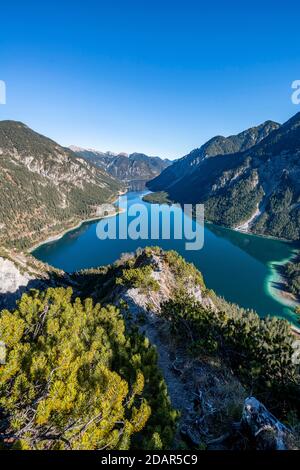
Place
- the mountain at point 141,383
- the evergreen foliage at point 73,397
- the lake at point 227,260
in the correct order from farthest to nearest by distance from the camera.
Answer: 1. the lake at point 227,260
2. the mountain at point 141,383
3. the evergreen foliage at point 73,397

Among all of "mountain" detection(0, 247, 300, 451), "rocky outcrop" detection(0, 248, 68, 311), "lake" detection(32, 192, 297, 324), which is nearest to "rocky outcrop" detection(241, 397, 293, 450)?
"mountain" detection(0, 247, 300, 451)

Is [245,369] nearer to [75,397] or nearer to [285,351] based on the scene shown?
[285,351]

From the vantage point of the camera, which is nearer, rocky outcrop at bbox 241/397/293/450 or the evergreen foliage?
the evergreen foliage

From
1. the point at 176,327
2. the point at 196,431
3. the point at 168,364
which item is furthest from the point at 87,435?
the point at 176,327

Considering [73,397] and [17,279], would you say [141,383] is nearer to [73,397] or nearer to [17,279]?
[73,397]

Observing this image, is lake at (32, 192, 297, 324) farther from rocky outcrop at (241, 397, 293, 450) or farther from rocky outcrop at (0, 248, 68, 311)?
rocky outcrop at (241, 397, 293, 450)

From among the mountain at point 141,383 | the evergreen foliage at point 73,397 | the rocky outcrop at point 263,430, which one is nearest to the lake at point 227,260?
the mountain at point 141,383

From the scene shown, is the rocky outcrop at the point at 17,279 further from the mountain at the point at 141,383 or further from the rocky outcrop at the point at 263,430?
the rocky outcrop at the point at 263,430

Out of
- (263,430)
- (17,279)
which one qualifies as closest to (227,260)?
(17,279)
